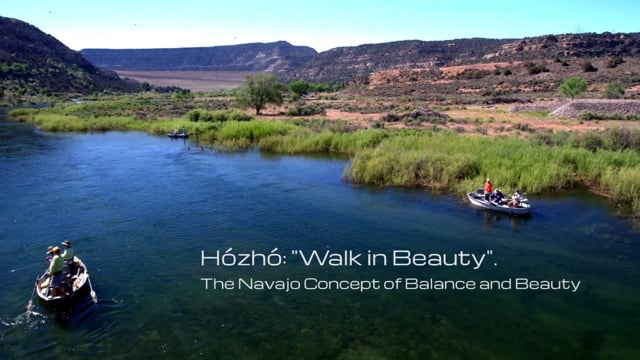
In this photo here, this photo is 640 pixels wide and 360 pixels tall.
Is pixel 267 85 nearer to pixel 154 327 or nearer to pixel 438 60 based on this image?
pixel 154 327

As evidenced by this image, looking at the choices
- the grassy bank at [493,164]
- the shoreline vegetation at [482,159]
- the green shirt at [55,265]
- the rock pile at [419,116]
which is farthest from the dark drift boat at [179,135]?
the green shirt at [55,265]

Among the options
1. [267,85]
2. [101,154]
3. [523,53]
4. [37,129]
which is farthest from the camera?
[523,53]

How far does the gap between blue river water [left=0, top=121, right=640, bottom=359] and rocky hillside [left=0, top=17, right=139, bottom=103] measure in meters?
82.3

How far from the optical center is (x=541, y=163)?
2439 centimetres

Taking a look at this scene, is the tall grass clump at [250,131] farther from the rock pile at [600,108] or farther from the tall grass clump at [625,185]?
the rock pile at [600,108]

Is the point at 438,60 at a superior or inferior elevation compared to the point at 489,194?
superior

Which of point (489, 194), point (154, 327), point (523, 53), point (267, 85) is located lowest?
point (154, 327)

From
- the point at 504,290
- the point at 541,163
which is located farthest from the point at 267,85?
Result: the point at 504,290

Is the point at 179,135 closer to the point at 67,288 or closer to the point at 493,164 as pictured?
the point at 493,164

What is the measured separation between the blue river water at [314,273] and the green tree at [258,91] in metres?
33.4

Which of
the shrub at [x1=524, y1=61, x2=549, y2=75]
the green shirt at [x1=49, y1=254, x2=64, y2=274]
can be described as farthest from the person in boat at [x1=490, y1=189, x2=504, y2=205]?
the shrub at [x1=524, y1=61, x2=549, y2=75]

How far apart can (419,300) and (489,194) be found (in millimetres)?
9037

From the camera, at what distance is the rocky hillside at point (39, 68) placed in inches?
3979

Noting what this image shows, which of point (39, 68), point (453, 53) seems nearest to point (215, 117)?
point (39, 68)
